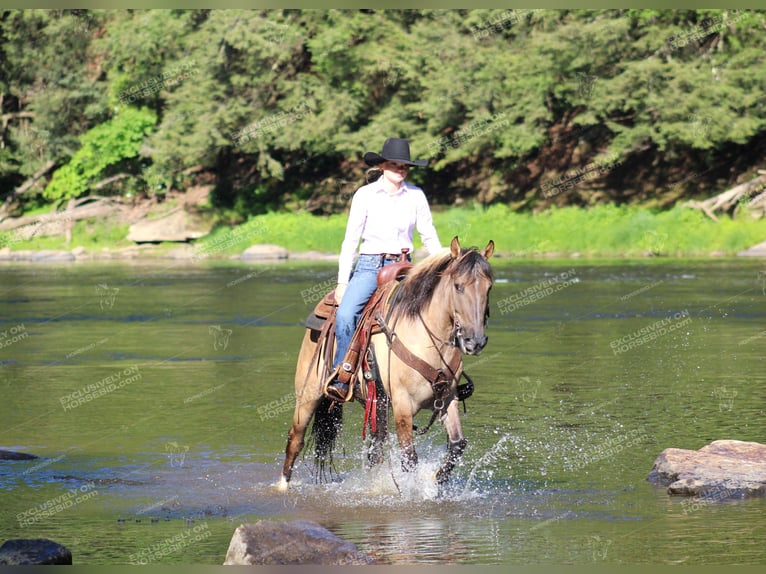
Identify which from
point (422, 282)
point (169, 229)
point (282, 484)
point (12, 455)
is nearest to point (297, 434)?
point (282, 484)

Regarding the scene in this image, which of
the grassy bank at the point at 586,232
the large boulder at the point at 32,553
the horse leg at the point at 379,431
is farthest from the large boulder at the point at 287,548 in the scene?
the grassy bank at the point at 586,232

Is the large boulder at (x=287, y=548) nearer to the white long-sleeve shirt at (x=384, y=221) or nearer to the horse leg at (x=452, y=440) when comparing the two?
the horse leg at (x=452, y=440)

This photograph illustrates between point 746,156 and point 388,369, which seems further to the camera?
point 746,156

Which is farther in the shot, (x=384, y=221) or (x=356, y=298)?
(x=356, y=298)

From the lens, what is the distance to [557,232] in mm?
46562

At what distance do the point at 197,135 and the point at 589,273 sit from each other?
21.0 metres

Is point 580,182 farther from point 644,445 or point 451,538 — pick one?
point 451,538

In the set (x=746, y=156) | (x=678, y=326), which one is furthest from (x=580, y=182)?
(x=678, y=326)

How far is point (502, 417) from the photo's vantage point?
15188mm

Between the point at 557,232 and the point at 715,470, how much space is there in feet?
117

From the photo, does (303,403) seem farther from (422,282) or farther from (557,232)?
(557,232)

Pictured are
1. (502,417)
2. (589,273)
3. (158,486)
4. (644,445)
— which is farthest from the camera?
(589,273)

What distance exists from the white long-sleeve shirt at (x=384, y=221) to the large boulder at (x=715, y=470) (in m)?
2.68

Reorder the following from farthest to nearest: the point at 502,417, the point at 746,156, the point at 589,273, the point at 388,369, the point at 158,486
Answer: the point at 746,156 → the point at 589,273 → the point at 502,417 → the point at 158,486 → the point at 388,369
